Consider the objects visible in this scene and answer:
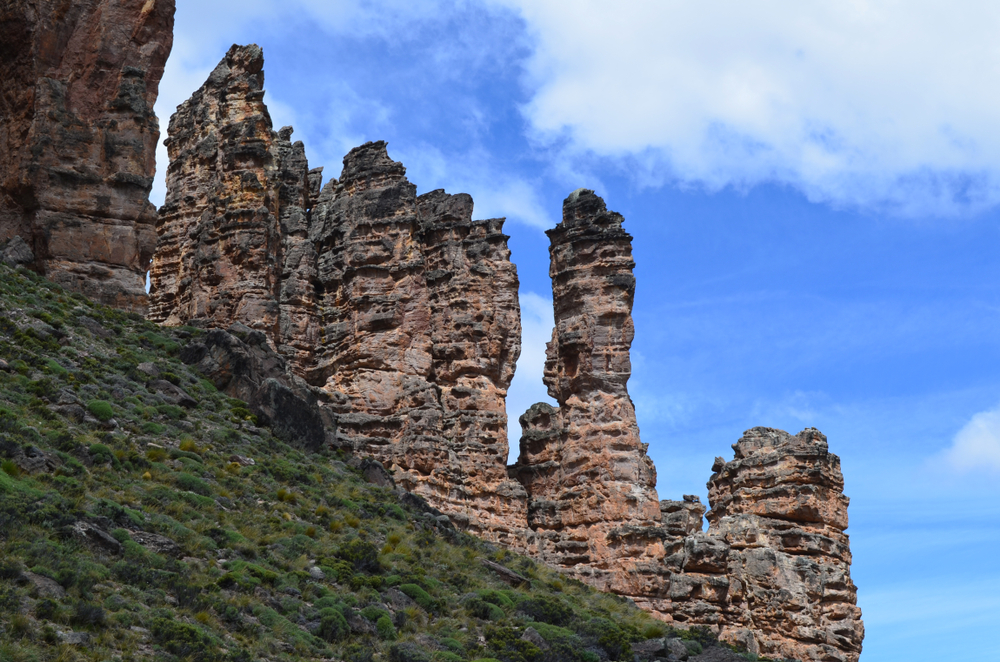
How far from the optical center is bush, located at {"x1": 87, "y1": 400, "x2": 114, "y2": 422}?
3288cm

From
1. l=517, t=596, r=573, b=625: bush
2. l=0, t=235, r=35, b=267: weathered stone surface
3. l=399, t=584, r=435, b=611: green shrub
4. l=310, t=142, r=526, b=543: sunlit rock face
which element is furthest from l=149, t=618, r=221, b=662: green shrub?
l=310, t=142, r=526, b=543: sunlit rock face

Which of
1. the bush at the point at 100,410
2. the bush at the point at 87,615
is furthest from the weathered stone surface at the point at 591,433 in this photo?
the bush at the point at 87,615

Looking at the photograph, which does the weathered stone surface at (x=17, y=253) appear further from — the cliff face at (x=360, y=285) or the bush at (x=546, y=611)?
the bush at (x=546, y=611)

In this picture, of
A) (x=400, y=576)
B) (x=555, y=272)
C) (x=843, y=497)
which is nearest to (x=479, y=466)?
(x=555, y=272)

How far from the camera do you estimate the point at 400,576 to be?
3206cm

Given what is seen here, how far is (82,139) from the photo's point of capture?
4706cm

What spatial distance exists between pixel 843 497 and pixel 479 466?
1686 cm

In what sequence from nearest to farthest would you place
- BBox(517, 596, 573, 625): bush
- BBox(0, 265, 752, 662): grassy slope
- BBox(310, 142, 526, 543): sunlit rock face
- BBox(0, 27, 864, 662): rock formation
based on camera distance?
BBox(0, 265, 752, 662): grassy slope, BBox(517, 596, 573, 625): bush, BBox(0, 27, 864, 662): rock formation, BBox(310, 142, 526, 543): sunlit rock face

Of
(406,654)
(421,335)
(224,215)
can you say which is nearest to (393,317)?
(421,335)

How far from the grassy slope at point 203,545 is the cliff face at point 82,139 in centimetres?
280

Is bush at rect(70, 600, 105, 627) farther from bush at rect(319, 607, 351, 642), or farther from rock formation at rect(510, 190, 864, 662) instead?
rock formation at rect(510, 190, 864, 662)

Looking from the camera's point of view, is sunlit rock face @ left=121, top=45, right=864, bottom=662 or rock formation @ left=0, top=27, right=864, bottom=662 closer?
rock formation @ left=0, top=27, right=864, bottom=662

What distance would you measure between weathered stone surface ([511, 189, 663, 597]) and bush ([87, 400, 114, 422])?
24742 millimetres

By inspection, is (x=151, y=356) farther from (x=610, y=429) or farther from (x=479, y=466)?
(x=610, y=429)
